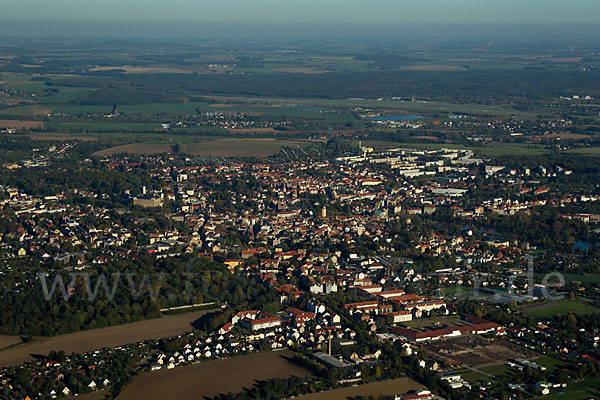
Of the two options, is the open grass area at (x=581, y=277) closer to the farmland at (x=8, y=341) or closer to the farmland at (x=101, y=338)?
the farmland at (x=101, y=338)

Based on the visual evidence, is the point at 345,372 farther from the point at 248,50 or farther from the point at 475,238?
the point at 248,50

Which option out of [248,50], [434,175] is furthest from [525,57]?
[434,175]

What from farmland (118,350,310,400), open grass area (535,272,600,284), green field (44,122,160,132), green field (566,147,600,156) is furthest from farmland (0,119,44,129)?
farmland (118,350,310,400)

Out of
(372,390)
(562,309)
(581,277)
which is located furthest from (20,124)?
(372,390)

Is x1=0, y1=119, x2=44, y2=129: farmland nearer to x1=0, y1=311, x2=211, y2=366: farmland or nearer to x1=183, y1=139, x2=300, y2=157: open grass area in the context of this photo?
x1=183, y1=139, x2=300, y2=157: open grass area

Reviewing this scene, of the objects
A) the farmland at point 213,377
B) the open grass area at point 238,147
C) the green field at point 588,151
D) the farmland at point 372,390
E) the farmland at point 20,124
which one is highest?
the farmland at point 372,390

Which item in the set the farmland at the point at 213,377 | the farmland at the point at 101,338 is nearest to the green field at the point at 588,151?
the farmland at the point at 101,338

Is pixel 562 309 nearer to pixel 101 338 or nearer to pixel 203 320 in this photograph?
pixel 203 320
